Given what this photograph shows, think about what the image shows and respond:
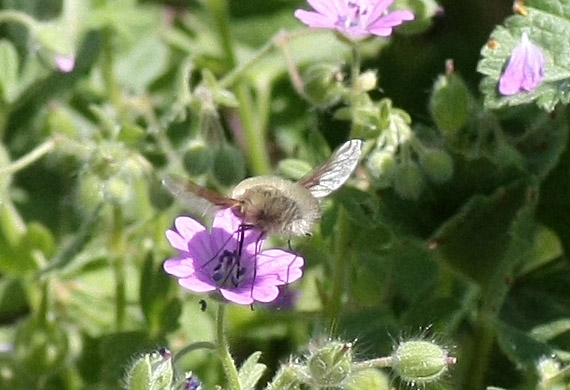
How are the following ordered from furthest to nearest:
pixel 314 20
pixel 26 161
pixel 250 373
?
pixel 26 161 → pixel 314 20 → pixel 250 373

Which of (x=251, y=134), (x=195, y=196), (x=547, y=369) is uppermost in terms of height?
(x=195, y=196)

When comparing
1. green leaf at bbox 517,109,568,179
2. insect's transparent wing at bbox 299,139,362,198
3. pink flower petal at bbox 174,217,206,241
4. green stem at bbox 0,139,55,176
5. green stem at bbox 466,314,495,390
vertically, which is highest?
insect's transparent wing at bbox 299,139,362,198

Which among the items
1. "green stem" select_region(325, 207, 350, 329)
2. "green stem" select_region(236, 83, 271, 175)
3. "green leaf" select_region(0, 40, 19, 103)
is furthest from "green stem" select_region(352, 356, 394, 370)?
"green leaf" select_region(0, 40, 19, 103)

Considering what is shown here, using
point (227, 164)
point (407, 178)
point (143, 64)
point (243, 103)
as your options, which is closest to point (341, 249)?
point (407, 178)

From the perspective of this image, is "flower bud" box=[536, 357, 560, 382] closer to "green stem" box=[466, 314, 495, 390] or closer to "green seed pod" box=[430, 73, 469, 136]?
"green stem" box=[466, 314, 495, 390]

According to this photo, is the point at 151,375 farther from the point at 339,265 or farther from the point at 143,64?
the point at 143,64

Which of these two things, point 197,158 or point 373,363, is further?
point 197,158

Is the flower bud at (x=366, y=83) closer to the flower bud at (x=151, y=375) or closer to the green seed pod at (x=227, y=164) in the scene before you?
the green seed pod at (x=227, y=164)
